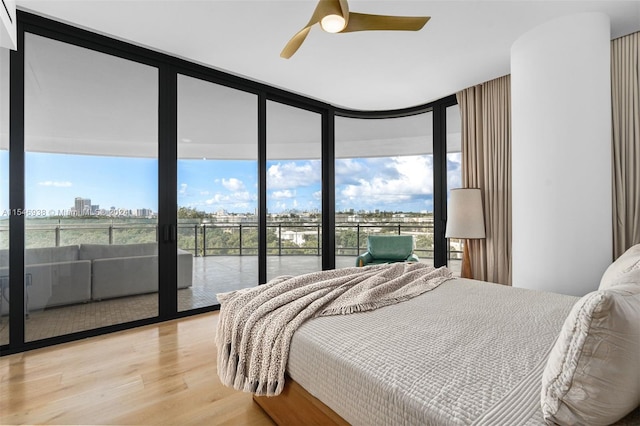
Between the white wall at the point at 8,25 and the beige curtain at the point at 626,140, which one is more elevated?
the white wall at the point at 8,25

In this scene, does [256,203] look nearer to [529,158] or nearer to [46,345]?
[46,345]

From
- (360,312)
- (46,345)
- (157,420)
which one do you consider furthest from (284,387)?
(46,345)

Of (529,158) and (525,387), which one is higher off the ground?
(529,158)

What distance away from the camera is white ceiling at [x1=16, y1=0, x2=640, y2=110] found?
2486 millimetres

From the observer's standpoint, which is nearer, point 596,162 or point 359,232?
point 596,162

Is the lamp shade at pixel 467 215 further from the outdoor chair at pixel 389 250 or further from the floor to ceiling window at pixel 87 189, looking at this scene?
the floor to ceiling window at pixel 87 189

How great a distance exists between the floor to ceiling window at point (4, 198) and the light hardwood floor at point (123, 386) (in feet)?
1.04

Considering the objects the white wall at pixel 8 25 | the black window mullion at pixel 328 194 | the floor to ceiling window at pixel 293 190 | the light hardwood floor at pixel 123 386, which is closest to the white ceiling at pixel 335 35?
the white wall at pixel 8 25

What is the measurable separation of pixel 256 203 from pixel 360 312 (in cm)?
260

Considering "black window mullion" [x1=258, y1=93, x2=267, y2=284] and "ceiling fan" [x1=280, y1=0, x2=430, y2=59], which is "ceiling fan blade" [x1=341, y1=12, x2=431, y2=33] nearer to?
"ceiling fan" [x1=280, y1=0, x2=430, y2=59]

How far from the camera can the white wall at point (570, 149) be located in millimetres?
2574

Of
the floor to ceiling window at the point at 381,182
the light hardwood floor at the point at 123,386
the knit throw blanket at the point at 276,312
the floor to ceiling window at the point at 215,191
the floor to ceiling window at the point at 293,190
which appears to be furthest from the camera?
the floor to ceiling window at the point at 381,182

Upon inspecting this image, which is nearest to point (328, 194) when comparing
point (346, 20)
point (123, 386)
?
point (346, 20)

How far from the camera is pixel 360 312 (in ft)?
5.80
